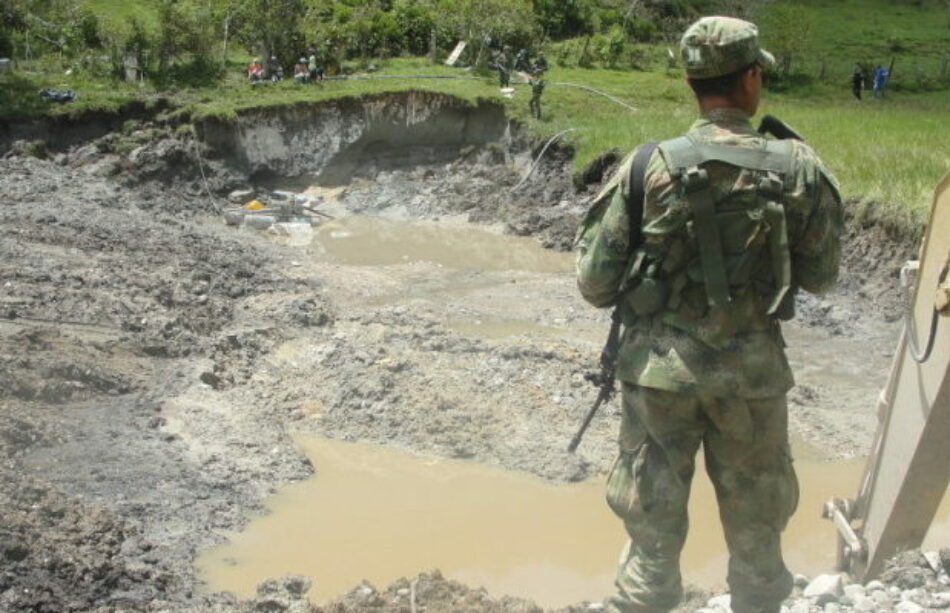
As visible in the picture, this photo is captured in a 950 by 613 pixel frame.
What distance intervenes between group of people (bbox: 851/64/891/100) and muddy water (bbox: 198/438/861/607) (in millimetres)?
21271

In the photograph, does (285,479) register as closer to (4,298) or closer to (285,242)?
(4,298)

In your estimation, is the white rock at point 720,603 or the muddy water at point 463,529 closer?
the white rock at point 720,603

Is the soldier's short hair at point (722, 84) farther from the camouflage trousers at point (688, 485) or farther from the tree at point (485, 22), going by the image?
the tree at point (485, 22)

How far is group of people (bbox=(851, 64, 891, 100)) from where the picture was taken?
2783 cm

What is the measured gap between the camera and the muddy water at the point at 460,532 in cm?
698

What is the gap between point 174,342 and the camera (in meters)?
10.9

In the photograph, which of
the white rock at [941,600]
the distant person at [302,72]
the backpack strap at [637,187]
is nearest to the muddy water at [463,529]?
the white rock at [941,600]

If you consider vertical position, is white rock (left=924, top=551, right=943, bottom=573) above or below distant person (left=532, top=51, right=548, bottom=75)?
above

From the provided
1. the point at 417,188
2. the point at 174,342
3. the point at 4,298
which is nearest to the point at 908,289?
the point at 174,342

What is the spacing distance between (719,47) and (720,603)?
2799 mm

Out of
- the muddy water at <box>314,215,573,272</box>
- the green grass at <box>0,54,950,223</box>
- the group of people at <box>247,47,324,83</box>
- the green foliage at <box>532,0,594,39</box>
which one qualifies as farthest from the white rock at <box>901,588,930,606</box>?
the green foliage at <box>532,0,594,39</box>

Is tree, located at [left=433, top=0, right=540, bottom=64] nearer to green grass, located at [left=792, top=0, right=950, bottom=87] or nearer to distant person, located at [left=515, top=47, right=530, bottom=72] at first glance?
distant person, located at [left=515, top=47, right=530, bottom=72]

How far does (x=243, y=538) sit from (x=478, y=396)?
2.86 m

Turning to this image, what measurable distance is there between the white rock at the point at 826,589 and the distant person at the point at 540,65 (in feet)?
67.7
